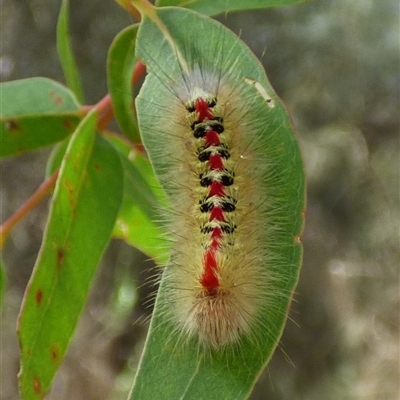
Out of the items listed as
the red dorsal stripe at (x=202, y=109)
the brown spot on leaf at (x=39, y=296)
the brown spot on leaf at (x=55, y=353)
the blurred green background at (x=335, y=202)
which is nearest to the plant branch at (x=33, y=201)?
the brown spot on leaf at (x=39, y=296)

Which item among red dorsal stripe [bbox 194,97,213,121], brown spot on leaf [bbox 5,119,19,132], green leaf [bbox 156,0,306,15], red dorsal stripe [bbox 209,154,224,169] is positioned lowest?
brown spot on leaf [bbox 5,119,19,132]

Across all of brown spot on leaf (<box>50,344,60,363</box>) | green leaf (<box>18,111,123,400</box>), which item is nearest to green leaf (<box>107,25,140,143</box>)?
green leaf (<box>18,111,123,400</box>)

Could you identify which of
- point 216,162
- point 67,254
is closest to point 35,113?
point 67,254

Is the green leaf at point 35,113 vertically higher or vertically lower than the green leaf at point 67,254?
higher

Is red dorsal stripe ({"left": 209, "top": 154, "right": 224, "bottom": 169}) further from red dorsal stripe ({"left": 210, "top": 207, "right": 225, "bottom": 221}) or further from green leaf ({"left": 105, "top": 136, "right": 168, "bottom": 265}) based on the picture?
green leaf ({"left": 105, "top": 136, "right": 168, "bottom": 265})

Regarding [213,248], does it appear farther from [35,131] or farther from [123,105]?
[35,131]

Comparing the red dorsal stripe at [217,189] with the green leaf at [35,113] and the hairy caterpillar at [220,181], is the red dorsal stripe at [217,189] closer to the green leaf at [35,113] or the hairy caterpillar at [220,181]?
the hairy caterpillar at [220,181]
